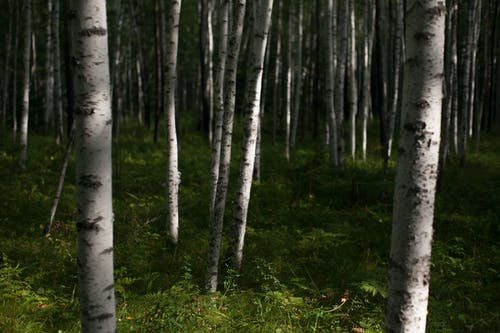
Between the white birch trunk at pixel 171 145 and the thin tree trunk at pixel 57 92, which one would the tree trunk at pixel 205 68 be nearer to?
the thin tree trunk at pixel 57 92

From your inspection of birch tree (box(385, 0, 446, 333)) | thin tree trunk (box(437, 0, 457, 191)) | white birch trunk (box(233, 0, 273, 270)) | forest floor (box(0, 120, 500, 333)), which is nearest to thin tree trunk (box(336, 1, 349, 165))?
forest floor (box(0, 120, 500, 333))

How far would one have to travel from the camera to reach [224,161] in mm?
5086

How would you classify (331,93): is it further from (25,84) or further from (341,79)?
(25,84)

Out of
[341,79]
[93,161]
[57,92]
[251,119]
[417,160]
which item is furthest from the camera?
[57,92]

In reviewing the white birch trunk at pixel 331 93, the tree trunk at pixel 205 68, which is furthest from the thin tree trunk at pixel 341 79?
the tree trunk at pixel 205 68

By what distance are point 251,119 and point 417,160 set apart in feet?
10.4

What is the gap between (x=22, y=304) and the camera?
4.26 metres

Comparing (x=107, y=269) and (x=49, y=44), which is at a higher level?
(x=49, y=44)

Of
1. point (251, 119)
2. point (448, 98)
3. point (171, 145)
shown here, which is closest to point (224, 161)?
point (251, 119)

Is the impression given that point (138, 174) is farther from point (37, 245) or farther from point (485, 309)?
point (485, 309)

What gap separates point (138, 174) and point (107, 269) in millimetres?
7484

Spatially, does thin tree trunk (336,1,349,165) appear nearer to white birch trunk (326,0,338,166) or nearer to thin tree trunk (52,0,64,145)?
white birch trunk (326,0,338,166)

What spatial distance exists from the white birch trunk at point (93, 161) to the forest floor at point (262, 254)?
1360 mm

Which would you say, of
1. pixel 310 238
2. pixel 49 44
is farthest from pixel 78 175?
pixel 49 44
